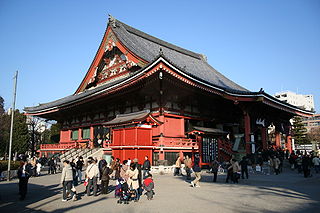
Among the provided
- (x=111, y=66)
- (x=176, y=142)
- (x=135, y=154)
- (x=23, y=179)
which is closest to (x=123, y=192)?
(x=23, y=179)

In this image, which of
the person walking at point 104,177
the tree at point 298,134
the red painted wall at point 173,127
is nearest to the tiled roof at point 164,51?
the red painted wall at point 173,127

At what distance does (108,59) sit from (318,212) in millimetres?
26178

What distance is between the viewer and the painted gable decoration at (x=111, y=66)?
2650cm

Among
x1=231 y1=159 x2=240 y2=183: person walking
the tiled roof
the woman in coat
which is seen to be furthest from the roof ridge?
the woman in coat

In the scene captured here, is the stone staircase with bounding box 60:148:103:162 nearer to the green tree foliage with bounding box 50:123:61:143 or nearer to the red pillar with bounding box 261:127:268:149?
the red pillar with bounding box 261:127:268:149

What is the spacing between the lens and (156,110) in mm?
21609

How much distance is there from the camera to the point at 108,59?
29.3 m

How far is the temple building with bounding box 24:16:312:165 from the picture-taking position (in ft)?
61.7

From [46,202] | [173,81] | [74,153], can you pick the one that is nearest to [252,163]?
[173,81]

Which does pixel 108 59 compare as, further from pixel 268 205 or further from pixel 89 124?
pixel 268 205

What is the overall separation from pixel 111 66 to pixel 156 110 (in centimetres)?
1045

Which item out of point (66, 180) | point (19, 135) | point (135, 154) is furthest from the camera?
point (19, 135)

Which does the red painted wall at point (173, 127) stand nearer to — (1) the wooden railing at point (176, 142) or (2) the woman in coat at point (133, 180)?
(1) the wooden railing at point (176, 142)

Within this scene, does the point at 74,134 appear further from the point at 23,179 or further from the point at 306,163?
the point at 306,163
